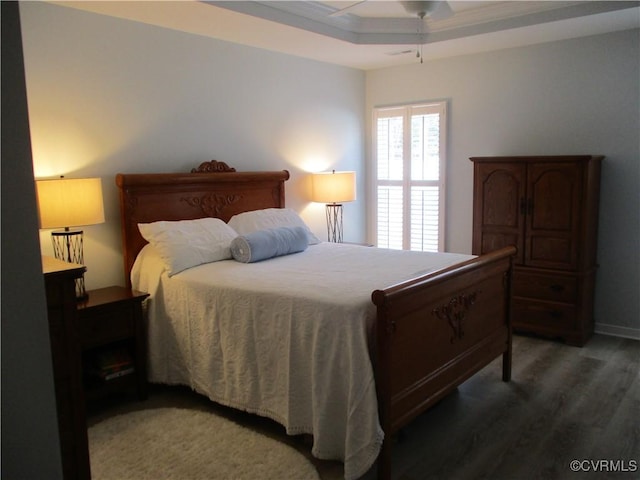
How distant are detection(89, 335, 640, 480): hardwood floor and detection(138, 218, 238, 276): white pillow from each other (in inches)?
34.2

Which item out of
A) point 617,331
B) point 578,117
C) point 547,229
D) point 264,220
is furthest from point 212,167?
point 617,331

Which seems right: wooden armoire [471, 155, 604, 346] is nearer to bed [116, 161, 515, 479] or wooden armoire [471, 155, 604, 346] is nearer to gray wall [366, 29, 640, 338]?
gray wall [366, 29, 640, 338]

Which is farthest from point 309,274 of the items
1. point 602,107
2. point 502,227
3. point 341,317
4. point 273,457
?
point 602,107

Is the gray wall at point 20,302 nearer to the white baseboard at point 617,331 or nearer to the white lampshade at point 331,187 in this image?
the white lampshade at point 331,187

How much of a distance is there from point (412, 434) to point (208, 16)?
291 centimetres

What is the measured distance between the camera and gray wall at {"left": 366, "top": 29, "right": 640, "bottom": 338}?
164 inches

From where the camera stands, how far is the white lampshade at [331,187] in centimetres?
490

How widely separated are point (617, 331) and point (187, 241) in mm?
3540

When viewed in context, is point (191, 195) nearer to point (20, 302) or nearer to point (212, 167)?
point (212, 167)

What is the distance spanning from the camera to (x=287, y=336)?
2656 mm

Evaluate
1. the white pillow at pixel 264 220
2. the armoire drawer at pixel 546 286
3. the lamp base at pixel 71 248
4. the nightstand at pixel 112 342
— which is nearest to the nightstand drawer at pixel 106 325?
the nightstand at pixel 112 342

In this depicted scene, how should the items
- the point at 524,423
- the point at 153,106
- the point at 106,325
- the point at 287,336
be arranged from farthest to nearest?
the point at 153,106 < the point at 106,325 < the point at 524,423 < the point at 287,336

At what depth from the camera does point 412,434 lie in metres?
2.84

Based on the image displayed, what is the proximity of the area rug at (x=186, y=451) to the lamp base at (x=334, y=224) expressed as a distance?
8.73 feet
